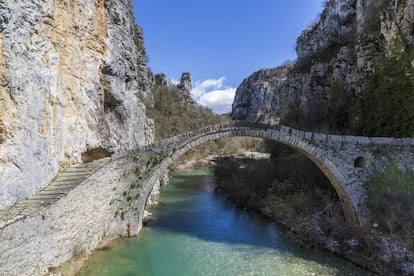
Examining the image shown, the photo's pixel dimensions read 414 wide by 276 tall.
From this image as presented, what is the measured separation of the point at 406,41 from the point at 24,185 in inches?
679

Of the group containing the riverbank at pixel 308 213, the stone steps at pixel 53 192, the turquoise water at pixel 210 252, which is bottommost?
the turquoise water at pixel 210 252

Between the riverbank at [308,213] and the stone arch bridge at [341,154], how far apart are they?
3.34ft

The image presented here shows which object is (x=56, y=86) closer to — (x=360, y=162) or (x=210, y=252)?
(x=210, y=252)

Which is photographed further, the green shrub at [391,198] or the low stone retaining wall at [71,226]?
the green shrub at [391,198]

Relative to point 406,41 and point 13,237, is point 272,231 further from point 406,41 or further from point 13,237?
point 406,41

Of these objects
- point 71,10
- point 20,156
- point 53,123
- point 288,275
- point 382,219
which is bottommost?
point 288,275

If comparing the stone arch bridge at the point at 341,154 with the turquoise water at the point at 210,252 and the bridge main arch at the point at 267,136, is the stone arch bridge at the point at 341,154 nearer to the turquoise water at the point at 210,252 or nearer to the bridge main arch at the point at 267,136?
the bridge main arch at the point at 267,136

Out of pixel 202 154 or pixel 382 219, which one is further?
pixel 202 154

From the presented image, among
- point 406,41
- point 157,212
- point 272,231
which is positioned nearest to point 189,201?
point 157,212

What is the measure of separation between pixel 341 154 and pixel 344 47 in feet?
42.7

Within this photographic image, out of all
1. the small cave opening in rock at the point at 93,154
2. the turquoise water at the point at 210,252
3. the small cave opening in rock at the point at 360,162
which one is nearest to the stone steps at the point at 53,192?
the small cave opening in rock at the point at 93,154

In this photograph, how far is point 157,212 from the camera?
1527cm

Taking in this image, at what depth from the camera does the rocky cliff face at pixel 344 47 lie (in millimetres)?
15539

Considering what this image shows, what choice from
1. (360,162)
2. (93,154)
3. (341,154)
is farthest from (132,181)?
(360,162)
